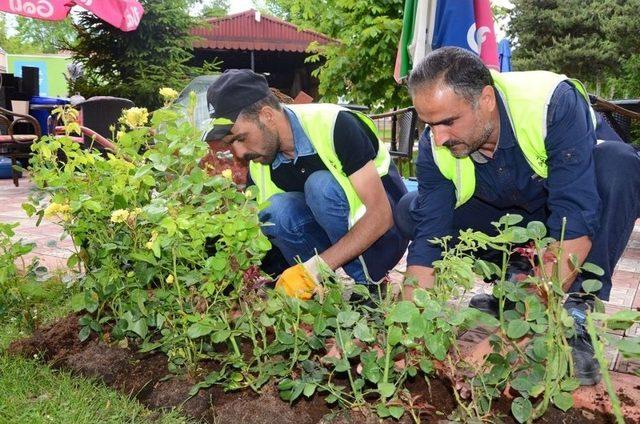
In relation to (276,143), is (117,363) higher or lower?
lower

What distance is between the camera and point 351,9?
33.5ft

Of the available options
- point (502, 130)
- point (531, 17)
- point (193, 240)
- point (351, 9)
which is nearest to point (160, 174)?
point (193, 240)

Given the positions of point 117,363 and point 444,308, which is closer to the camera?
point 444,308

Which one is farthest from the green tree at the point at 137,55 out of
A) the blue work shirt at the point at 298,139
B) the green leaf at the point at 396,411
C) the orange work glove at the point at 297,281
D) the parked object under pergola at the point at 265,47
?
the green leaf at the point at 396,411

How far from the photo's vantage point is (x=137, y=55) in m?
11.1

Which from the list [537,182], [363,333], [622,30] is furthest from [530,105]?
[622,30]

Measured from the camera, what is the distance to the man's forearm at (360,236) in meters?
2.32

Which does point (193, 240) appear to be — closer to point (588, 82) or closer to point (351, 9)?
point (351, 9)

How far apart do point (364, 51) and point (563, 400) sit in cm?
895

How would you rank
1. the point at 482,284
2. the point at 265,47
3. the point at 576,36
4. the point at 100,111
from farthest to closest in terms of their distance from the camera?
the point at 576,36 → the point at 265,47 → the point at 100,111 → the point at 482,284

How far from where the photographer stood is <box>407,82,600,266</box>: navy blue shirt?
6.12 ft

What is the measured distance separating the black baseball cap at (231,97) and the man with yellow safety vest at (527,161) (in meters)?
0.65

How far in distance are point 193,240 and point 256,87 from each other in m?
0.98

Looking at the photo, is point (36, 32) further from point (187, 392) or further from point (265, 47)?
point (187, 392)
